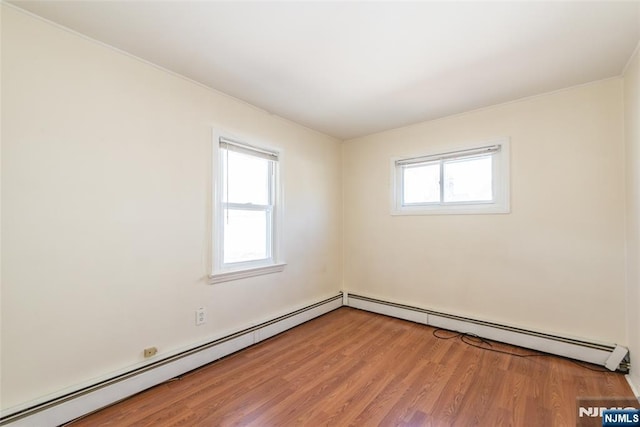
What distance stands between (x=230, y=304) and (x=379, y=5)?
255cm

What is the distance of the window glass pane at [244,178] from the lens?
2619 mm

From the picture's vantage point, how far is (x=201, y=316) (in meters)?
2.35

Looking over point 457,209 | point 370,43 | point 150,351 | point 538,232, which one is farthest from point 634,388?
point 150,351

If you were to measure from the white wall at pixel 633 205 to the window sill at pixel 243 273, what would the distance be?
116 inches

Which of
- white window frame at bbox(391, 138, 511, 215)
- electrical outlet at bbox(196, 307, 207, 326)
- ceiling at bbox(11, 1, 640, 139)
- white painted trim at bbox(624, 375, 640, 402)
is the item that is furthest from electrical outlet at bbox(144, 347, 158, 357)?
white painted trim at bbox(624, 375, 640, 402)

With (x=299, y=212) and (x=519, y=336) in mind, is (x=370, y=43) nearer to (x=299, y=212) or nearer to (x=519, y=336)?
(x=299, y=212)

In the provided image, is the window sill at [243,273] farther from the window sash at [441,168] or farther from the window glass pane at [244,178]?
the window sash at [441,168]

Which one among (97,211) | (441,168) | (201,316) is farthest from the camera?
(441,168)

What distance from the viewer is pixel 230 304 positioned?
8.43 ft

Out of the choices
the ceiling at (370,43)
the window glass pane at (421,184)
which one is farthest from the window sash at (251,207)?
the window glass pane at (421,184)

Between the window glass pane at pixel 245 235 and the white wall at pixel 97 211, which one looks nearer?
the white wall at pixel 97 211

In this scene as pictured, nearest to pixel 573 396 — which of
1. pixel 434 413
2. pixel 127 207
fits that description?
pixel 434 413

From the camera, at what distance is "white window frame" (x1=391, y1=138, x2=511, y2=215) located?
2770mm

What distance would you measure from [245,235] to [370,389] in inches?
68.7
